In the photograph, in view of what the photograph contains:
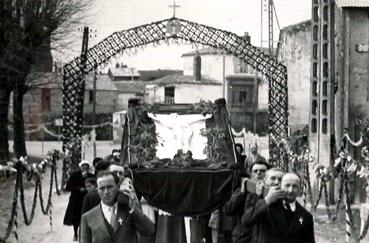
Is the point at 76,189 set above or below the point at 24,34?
below

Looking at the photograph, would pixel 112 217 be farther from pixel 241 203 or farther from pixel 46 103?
pixel 46 103

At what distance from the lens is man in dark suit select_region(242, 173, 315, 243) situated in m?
6.02

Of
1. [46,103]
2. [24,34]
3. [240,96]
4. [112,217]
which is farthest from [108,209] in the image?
[240,96]

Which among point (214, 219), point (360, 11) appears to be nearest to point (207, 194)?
point (214, 219)

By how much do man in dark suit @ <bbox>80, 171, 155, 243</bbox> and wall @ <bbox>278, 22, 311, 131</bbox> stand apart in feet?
125

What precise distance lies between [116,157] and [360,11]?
11713 millimetres

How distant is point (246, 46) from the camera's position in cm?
2444

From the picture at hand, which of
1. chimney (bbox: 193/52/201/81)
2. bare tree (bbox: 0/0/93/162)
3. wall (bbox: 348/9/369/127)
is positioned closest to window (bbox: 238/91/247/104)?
chimney (bbox: 193/52/201/81)

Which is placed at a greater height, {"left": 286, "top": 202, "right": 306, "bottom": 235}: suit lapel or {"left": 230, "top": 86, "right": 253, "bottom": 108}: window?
{"left": 230, "top": 86, "right": 253, "bottom": 108}: window

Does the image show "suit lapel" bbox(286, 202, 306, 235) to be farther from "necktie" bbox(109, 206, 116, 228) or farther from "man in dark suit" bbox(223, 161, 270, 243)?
"man in dark suit" bbox(223, 161, 270, 243)

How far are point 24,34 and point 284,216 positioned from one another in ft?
71.0

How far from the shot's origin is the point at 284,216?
608cm

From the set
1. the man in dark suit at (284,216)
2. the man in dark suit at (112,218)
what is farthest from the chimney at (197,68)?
the man in dark suit at (112,218)

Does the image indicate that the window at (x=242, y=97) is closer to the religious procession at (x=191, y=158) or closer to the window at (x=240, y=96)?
the window at (x=240, y=96)
